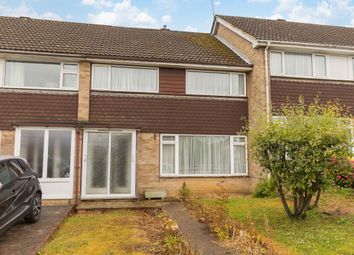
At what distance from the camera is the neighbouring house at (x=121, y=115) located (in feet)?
33.5

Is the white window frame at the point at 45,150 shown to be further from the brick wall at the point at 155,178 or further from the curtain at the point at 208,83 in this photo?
the curtain at the point at 208,83

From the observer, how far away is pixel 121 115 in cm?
1085

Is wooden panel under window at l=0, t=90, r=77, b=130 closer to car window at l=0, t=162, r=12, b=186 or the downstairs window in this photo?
the downstairs window

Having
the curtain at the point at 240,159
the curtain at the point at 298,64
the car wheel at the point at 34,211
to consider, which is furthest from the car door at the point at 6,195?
the curtain at the point at 298,64

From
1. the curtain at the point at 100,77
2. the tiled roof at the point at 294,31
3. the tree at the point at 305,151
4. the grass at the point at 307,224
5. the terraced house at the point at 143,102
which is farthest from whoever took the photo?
the tiled roof at the point at 294,31

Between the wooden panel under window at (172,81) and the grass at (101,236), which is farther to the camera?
the wooden panel under window at (172,81)

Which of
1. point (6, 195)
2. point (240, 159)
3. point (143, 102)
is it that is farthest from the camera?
point (240, 159)

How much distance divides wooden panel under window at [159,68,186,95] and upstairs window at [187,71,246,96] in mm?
257

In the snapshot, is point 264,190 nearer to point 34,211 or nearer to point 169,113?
point 169,113

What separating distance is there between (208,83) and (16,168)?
7333 millimetres

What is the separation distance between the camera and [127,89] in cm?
1110

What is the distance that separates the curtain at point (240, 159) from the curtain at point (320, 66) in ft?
13.4

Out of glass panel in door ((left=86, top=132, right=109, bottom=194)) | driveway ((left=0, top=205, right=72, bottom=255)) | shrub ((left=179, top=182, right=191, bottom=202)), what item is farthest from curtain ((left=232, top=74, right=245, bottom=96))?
driveway ((left=0, top=205, right=72, bottom=255))

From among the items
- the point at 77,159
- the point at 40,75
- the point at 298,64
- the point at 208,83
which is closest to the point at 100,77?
the point at 40,75
